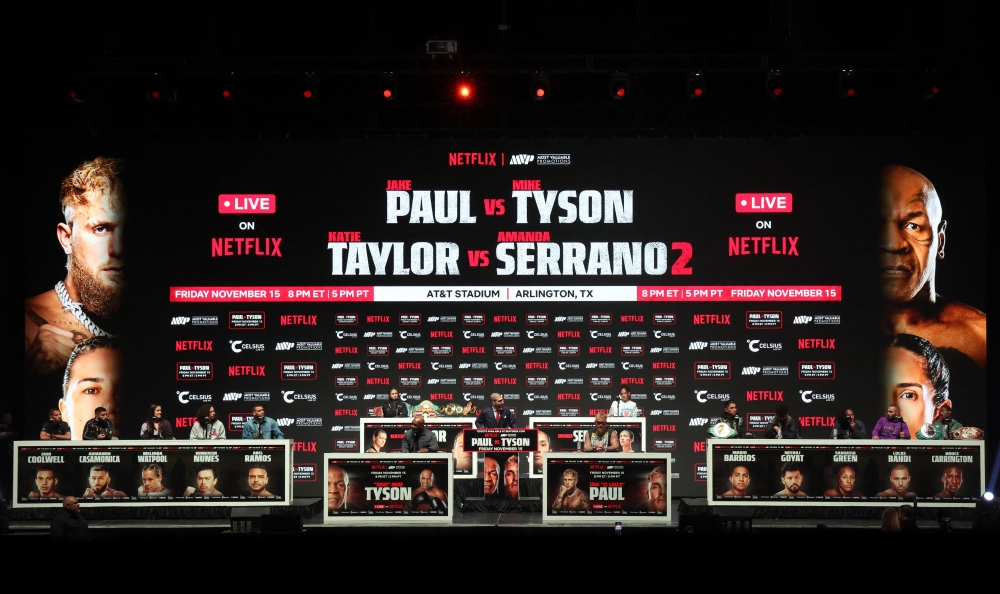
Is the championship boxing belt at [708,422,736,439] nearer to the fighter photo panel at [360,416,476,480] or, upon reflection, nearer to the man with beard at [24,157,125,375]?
the fighter photo panel at [360,416,476,480]

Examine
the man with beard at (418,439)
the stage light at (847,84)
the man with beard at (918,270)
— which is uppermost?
the stage light at (847,84)

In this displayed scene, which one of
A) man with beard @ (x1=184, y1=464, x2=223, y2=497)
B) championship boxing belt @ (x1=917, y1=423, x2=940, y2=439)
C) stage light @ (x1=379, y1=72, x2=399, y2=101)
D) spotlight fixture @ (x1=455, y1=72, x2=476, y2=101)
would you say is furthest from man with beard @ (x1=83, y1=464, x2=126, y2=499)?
championship boxing belt @ (x1=917, y1=423, x2=940, y2=439)

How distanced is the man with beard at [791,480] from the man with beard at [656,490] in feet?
Answer: 4.26

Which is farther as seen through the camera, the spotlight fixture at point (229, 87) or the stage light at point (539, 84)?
the spotlight fixture at point (229, 87)

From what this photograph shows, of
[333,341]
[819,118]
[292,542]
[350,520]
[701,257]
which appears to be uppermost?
[819,118]

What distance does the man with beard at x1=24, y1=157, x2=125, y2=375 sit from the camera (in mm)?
14688

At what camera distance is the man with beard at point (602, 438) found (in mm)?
12227

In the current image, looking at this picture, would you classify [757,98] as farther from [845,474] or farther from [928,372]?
[845,474]

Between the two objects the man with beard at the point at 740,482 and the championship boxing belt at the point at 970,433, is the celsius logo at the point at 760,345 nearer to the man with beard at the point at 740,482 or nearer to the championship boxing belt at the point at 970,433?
the championship boxing belt at the point at 970,433

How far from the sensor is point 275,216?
1483 centimetres

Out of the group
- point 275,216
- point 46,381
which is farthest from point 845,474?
point 46,381

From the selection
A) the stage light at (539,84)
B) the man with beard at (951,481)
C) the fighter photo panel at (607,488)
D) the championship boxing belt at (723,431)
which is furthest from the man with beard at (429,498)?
the stage light at (539,84)

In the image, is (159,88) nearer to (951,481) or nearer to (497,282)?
(497,282)

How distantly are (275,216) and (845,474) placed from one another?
8.73m
